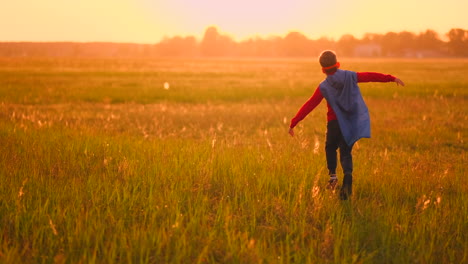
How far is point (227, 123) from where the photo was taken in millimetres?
9547

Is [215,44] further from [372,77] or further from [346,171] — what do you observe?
[346,171]

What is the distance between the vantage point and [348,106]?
3.62m

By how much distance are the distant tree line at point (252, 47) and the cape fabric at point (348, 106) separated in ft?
324

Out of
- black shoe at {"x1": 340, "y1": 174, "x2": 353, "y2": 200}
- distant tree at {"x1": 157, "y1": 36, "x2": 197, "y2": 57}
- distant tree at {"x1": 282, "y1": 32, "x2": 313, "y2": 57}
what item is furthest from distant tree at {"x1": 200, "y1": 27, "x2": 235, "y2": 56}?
black shoe at {"x1": 340, "y1": 174, "x2": 353, "y2": 200}

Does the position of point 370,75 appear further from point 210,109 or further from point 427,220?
point 210,109

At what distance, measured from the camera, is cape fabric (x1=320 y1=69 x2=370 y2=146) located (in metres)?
3.60

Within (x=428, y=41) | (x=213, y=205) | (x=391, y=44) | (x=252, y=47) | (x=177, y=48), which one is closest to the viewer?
(x=213, y=205)

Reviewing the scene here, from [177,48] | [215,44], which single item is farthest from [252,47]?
[177,48]

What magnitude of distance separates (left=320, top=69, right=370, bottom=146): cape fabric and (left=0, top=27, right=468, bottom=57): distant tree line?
324 ft

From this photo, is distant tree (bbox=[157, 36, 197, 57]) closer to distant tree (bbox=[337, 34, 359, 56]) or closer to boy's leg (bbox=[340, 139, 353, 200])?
distant tree (bbox=[337, 34, 359, 56])

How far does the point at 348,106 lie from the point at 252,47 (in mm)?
132951

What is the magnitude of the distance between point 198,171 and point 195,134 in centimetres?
382

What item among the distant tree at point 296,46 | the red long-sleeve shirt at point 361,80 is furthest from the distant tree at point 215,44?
the red long-sleeve shirt at point 361,80

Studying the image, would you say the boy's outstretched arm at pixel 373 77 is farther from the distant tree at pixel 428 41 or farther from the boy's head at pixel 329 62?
the distant tree at pixel 428 41
